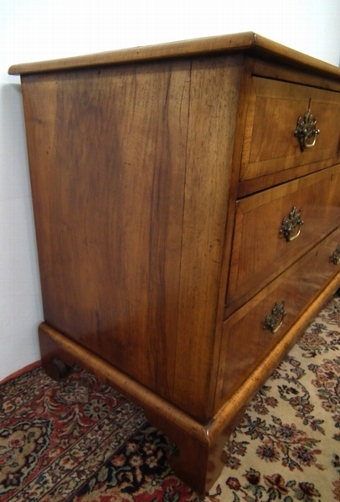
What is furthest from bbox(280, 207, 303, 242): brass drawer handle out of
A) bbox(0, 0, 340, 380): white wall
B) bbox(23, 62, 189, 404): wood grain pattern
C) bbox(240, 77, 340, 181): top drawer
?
bbox(0, 0, 340, 380): white wall

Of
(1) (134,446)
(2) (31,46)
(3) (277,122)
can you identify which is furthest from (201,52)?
(1) (134,446)

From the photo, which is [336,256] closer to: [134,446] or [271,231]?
[271,231]

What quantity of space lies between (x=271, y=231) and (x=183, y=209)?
215 mm

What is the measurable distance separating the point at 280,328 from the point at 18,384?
0.75m

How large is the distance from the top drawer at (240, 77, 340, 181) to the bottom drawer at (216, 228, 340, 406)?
277 mm

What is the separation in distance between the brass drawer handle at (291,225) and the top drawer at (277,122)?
0.35 feet

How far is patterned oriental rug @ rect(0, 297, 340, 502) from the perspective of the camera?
2.44 feet

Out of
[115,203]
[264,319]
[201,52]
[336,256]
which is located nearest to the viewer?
[201,52]

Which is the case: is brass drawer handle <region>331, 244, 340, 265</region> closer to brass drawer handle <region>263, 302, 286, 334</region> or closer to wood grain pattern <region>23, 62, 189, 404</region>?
brass drawer handle <region>263, 302, 286, 334</region>

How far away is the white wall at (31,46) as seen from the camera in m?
0.81

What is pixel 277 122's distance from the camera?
0.60m

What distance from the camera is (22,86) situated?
784 millimetres

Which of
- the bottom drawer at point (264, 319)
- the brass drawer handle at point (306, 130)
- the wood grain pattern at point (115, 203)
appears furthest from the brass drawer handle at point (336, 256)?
the wood grain pattern at point (115, 203)

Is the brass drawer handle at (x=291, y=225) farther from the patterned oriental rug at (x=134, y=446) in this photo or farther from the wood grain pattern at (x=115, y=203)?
the patterned oriental rug at (x=134, y=446)
